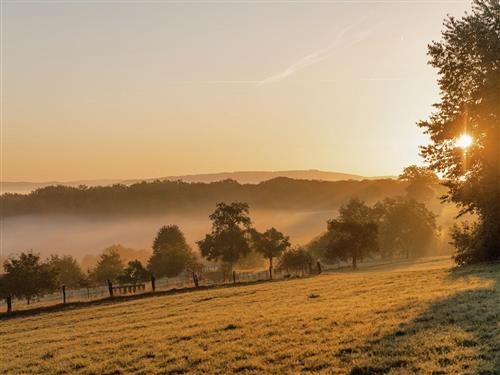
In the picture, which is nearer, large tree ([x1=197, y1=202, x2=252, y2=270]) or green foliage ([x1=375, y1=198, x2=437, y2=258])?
large tree ([x1=197, y1=202, x2=252, y2=270])

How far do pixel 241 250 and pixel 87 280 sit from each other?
124 feet

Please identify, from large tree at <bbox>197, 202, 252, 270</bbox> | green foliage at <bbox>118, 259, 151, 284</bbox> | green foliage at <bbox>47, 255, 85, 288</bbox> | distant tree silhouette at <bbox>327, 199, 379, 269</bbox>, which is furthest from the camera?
green foliage at <bbox>47, 255, 85, 288</bbox>

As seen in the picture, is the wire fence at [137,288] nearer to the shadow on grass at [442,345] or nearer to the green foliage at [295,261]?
the green foliage at [295,261]

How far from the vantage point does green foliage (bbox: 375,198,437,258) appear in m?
125

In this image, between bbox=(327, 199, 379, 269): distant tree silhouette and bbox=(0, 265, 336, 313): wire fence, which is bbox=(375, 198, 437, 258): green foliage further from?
bbox=(0, 265, 336, 313): wire fence

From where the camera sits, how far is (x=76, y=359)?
2030 centimetres

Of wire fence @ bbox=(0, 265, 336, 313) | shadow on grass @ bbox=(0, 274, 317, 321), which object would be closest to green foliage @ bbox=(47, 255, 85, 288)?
wire fence @ bbox=(0, 265, 336, 313)

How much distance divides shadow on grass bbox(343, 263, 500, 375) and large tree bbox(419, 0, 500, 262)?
24.8m

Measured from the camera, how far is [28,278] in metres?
72.8

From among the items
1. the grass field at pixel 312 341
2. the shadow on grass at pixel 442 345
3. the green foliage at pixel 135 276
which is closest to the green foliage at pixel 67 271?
the green foliage at pixel 135 276

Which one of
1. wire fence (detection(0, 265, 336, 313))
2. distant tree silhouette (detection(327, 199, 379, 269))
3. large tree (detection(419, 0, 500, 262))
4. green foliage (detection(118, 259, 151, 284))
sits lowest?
wire fence (detection(0, 265, 336, 313))

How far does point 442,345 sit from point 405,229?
117208 millimetres

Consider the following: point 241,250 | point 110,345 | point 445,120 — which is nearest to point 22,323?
point 110,345

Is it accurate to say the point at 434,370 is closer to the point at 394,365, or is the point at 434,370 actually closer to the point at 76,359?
the point at 394,365
